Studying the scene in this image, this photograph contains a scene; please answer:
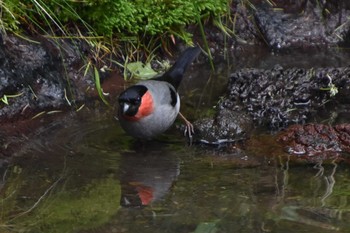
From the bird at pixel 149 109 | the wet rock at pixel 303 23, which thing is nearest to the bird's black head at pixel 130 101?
the bird at pixel 149 109

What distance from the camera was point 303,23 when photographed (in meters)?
8.41

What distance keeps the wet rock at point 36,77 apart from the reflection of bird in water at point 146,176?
1.04 metres

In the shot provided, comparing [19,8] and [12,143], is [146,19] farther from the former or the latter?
[12,143]

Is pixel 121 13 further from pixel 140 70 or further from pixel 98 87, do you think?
pixel 98 87

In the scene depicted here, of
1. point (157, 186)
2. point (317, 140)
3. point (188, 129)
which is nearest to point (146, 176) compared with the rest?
point (157, 186)

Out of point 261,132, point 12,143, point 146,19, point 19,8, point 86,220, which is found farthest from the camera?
point 146,19

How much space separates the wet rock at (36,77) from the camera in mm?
6254

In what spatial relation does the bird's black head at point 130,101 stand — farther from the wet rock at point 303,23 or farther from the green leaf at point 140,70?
the wet rock at point 303,23

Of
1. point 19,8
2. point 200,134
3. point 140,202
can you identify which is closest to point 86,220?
point 140,202

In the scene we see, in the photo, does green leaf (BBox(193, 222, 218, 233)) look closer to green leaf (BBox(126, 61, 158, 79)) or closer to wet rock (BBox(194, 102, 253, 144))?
wet rock (BBox(194, 102, 253, 144))

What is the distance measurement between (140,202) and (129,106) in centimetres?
123

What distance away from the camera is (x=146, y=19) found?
7285mm

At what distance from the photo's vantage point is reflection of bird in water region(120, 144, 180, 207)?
192 inches

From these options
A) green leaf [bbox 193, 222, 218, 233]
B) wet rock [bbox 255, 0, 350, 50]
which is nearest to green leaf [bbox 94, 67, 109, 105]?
wet rock [bbox 255, 0, 350, 50]
